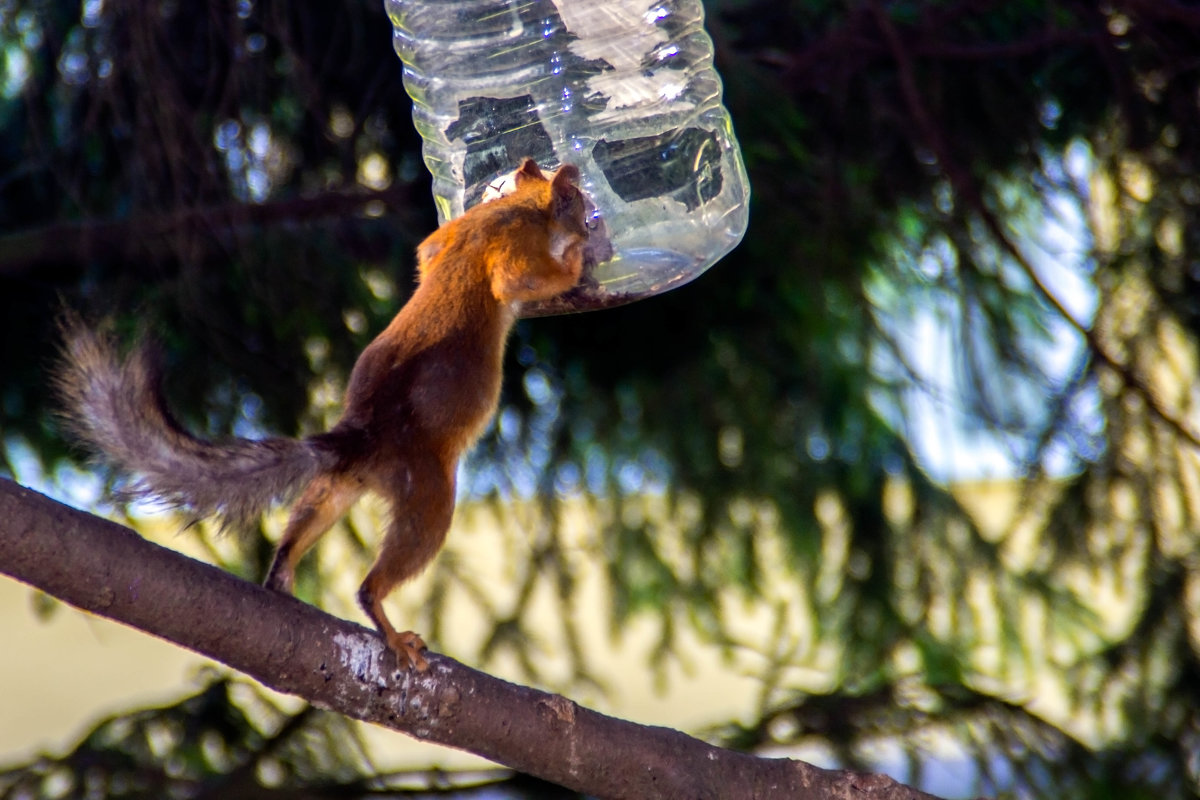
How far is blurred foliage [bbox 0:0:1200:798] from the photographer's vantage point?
11.0ft

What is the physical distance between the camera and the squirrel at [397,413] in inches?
74.9

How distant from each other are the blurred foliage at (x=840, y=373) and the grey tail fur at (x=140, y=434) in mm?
1308

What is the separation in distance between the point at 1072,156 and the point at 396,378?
8.19 ft

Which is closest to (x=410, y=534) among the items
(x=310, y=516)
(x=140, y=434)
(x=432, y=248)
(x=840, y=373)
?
(x=310, y=516)

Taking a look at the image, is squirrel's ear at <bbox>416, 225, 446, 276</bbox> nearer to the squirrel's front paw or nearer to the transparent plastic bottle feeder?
the transparent plastic bottle feeder

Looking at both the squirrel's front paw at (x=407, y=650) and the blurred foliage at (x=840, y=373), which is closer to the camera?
the squirrel's front paw at (x=407, y=650)

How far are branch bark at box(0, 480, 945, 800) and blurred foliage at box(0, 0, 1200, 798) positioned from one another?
5.09 ft

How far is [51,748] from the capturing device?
3475 millimetres

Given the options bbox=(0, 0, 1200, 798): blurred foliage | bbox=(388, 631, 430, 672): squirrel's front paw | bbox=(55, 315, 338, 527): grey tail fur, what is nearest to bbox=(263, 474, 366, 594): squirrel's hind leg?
bbox=(55, 315, 338, 527): grey tail fur

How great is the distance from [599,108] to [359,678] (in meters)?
1.44

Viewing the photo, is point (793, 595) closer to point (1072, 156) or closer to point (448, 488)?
point (1072, 156)

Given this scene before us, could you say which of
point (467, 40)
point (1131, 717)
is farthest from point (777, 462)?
point (467, 40)

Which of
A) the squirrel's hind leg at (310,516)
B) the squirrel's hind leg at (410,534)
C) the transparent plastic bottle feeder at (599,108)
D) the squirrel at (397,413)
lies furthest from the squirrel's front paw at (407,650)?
the transparent plastic bottle feeder at (599,108)

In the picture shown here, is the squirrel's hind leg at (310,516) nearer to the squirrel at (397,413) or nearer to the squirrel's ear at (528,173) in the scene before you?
the squirrel at (397,413)
